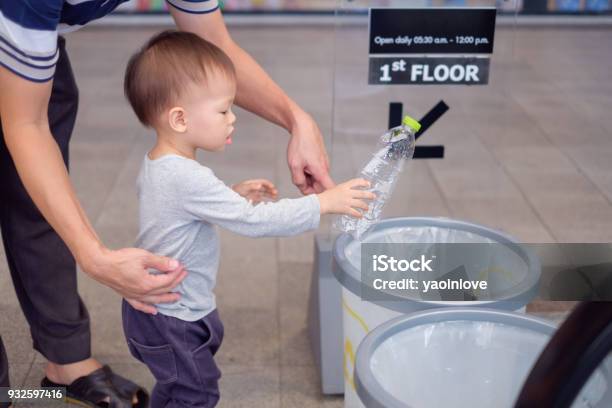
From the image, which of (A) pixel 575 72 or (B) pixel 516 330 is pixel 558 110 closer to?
(A) pixel 575 72

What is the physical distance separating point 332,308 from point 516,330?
793 mm

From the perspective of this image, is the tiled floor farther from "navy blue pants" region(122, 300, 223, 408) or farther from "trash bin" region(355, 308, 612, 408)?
"trash bin" region(355, 308, 612, 408)

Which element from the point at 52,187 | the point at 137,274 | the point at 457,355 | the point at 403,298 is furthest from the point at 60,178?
the point at 457,355

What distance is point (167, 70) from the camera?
151 cm

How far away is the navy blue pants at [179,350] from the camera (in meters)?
1.67

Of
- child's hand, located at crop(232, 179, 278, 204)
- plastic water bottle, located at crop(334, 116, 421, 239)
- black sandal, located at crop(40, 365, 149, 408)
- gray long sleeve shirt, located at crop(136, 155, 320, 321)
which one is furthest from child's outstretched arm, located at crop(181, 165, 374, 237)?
black sandal, located at crop(40, 365, 149, 408)

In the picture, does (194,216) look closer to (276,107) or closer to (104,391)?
(276,107)

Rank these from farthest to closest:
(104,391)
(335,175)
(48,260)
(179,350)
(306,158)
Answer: (335,175) < (104,391) < (48,260) < (306,158) < (179,350)

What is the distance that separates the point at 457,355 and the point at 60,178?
778mm

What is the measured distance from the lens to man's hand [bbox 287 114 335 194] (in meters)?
1.78

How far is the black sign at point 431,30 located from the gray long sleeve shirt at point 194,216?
77cm

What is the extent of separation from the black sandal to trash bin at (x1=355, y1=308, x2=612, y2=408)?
846mm

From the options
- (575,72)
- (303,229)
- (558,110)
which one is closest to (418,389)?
(303,229)

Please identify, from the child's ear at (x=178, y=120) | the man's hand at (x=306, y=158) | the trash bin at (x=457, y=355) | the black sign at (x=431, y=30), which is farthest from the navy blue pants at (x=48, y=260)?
the trash bin at (x=457, y=355)
